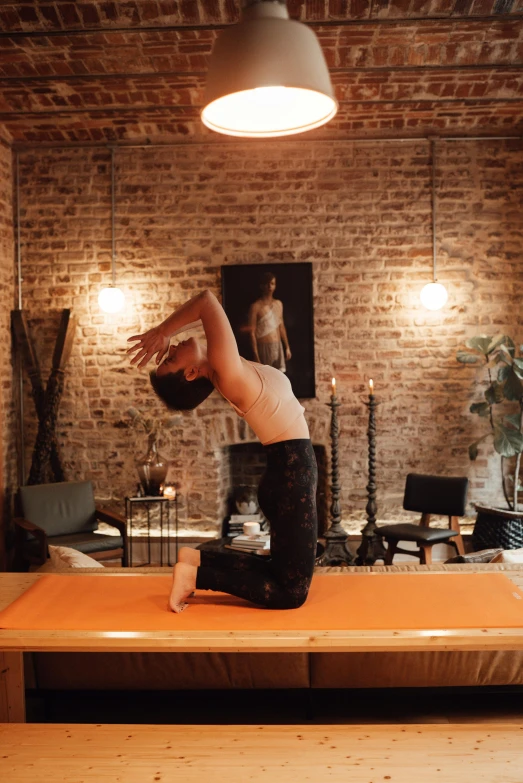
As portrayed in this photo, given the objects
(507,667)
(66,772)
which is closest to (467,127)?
(507,667)

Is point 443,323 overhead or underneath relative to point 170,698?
overhead

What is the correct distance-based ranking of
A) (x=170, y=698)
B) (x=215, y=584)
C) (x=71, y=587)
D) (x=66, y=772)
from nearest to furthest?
(x=66, y=772), (x=215, y=584), (x=71, y=587), (x=170, y=698)

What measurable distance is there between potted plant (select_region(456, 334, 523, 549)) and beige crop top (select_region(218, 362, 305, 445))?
3477mm

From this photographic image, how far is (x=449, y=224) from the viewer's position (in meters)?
6.71

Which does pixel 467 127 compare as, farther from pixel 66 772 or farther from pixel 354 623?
pixel 66 772

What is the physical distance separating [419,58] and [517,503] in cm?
371

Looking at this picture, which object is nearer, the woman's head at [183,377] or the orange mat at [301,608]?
the orange mat at [301,608]

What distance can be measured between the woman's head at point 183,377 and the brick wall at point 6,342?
3.77m

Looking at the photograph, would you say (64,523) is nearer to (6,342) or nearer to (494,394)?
(6,342)

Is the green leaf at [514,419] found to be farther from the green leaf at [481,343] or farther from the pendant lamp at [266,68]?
the pendant lamp at [266,68]

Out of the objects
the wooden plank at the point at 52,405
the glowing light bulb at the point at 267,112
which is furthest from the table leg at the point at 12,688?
the wooden plank at the point at 52,405

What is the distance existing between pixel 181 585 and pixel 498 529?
3.67 metres

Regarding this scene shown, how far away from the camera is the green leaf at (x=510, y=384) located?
6.12 meters

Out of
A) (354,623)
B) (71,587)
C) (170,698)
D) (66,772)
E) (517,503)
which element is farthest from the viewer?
(517,503)
